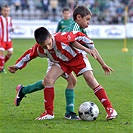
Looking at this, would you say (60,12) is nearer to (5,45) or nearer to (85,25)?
(5,45)

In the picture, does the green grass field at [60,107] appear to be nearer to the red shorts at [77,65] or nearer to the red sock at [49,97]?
the red sock at [49,97]

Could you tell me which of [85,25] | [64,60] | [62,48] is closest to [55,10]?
[85,25]

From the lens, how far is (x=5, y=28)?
16.1 metres

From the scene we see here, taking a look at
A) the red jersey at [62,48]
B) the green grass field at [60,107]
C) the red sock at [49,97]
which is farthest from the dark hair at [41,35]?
the green grass field at [60,107]

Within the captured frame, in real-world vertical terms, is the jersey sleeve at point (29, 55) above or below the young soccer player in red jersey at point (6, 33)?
above

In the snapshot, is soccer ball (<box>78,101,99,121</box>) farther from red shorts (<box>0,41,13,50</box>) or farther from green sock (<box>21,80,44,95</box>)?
red shorts (<box>0,41,13,50</box>)

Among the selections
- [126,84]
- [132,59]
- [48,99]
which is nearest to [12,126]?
[48,99]

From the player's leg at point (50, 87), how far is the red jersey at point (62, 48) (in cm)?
16

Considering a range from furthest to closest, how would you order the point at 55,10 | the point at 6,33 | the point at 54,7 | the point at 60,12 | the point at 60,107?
1. the point at 60,12
2. the point at 55,10
3. the point at 54,7
4. the point at 6,33
5. the point at 60,107

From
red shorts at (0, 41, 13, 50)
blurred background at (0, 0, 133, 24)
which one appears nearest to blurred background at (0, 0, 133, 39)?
blurred background at (0, 0, 133, 24)

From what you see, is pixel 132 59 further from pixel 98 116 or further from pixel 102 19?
pixel 102 19

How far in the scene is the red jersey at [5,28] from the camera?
1591cm

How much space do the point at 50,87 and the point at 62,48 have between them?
639mm

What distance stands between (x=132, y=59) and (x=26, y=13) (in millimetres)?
17509
